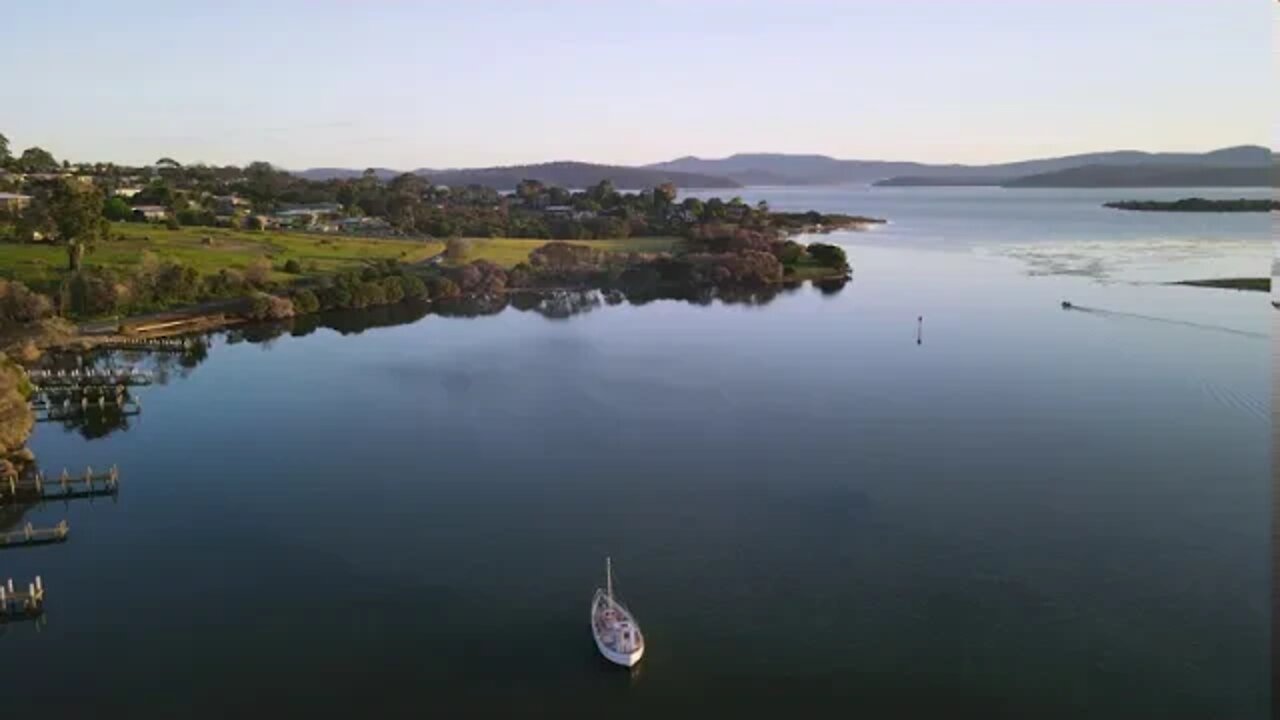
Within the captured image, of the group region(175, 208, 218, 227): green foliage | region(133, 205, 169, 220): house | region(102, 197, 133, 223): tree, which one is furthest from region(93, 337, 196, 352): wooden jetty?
region(133, 205, 169, 220): house

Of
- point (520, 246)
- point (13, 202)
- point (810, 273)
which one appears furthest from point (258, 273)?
point (810, 273)

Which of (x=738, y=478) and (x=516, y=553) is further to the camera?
(x=738, y=478)

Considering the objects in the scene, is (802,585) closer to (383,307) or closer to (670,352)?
(670,352)

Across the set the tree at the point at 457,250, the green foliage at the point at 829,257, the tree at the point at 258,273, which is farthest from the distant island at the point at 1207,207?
the tree at the point at 258,273

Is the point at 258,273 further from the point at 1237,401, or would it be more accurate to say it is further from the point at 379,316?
the point at 1237,401

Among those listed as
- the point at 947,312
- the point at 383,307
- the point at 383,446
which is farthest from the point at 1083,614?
the point at 383,307

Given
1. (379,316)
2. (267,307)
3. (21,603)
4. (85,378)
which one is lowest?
(21,603)
